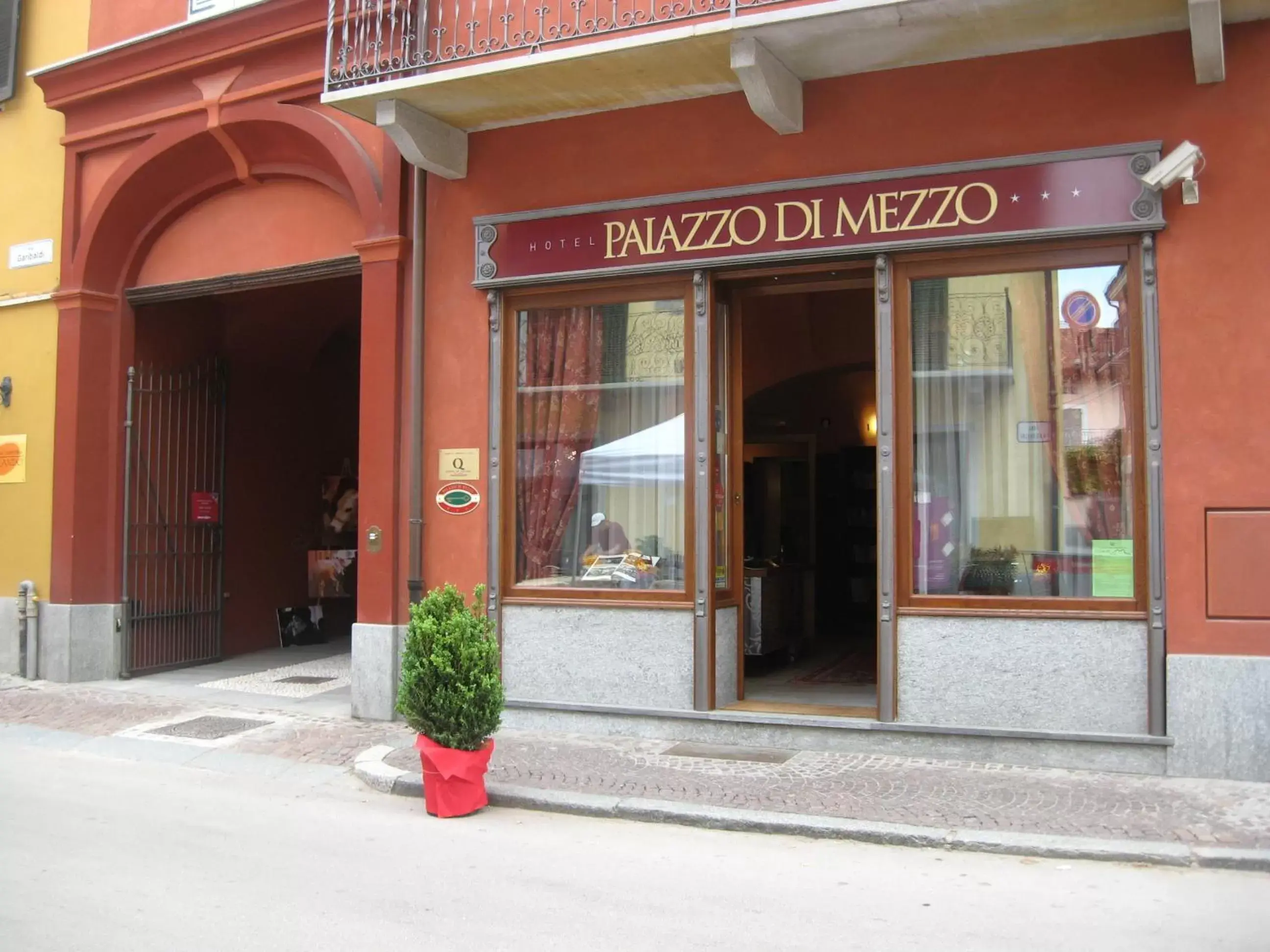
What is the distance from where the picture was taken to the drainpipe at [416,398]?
30.5 ft

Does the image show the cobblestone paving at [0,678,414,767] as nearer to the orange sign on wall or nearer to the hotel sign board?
the orange sign on wall

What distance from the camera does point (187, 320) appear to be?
482 inches

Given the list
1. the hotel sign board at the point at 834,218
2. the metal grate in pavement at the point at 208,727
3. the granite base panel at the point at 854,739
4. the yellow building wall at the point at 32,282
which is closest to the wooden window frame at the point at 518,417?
the hotel sign board at the point at 834,218

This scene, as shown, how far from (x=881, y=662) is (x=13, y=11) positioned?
11.0m

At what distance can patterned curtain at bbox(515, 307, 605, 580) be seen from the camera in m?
9.21

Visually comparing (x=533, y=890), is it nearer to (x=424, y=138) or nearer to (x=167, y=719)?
(x=167, y=719)

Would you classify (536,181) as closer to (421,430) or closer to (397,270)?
(397,270)

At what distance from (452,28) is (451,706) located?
5.59 m

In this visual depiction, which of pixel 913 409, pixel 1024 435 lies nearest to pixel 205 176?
pixel 913 409

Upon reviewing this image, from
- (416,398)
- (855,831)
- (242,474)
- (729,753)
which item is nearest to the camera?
(855,831)

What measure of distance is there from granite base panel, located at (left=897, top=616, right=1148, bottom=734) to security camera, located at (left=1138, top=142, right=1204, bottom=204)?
271 centimetres

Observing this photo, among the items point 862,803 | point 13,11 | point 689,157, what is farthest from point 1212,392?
point 13,11

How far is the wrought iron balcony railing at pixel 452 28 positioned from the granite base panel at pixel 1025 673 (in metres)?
4.75

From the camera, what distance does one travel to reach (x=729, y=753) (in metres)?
7.95
